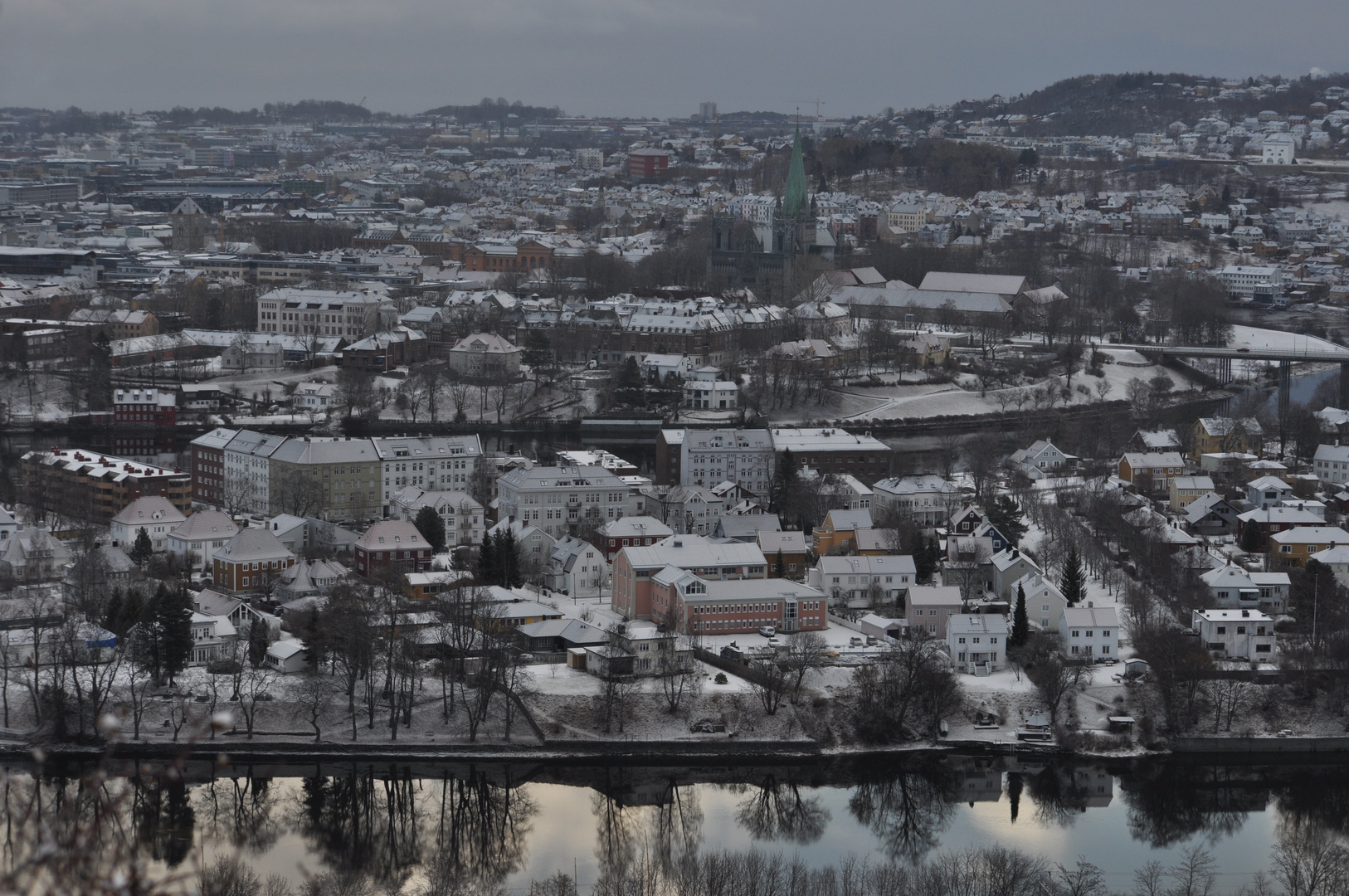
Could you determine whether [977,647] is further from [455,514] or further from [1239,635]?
[455,514]

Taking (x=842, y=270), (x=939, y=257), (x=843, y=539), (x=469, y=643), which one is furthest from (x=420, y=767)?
(x=939, y=257)

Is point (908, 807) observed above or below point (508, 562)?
below

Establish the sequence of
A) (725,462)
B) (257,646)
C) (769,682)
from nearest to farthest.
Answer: (769,682)
(257,646)
(725,462)

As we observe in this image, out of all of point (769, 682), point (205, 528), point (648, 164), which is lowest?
point (769, 682)

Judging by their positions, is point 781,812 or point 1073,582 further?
point 1073,582

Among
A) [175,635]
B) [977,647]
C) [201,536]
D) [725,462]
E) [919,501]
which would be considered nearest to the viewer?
[175,635]

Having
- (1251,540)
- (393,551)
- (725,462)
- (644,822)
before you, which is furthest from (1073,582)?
(725,462)

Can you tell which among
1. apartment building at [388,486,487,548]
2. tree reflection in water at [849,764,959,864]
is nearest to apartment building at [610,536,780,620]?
apartment building at [388,486,487,548]
